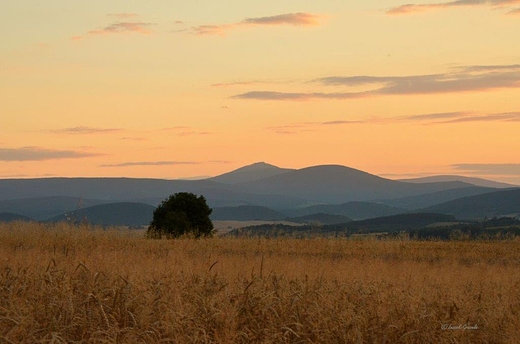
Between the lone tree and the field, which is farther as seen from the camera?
the lone tree

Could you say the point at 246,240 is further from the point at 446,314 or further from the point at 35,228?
the point at 446,314

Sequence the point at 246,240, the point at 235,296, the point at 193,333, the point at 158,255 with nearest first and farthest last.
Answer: the point at 193,333, the point at 235,296, the point at 158,255, the point at 246,240

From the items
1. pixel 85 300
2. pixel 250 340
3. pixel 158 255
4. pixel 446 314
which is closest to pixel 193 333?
pixel 250 340

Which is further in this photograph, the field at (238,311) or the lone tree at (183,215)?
the lone tree at (183,215)

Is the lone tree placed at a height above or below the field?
above

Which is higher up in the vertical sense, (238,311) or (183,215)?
(183,215)

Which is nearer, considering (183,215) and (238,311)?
(238,311)

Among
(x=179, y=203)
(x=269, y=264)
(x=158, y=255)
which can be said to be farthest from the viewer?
(x=179, y=203)

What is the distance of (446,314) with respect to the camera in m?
11.7

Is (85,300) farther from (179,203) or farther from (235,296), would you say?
(179,203)

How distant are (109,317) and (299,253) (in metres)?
17.6

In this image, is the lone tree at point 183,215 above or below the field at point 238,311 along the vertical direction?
above

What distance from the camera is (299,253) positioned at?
92.0 ft

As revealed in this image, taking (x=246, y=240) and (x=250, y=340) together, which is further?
(x=246, y=240)
